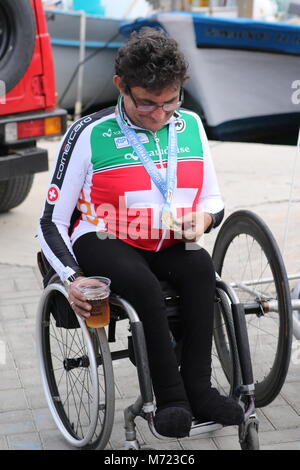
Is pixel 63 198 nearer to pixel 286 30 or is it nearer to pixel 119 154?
pixel 119 154

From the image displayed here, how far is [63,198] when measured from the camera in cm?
292

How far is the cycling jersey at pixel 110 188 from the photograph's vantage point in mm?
2887

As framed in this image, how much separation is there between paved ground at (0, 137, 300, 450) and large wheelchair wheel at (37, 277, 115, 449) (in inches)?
3.5

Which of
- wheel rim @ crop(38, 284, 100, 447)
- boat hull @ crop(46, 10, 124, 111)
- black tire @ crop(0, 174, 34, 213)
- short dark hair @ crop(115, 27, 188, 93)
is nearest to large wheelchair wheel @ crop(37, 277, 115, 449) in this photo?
wheel rim @ crop(38, 284, 100, 447)

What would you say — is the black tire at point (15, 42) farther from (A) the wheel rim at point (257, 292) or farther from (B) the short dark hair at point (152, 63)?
(B) the short dark hair at point (152, 63)

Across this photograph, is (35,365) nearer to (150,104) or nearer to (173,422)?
(173,422)

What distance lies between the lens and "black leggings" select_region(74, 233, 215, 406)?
277cm

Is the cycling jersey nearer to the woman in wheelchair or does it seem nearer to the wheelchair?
the woman in wheelchair

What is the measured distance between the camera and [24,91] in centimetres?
578

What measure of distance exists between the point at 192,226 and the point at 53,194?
1.62ft

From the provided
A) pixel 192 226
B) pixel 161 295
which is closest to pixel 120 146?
pixel 192 226

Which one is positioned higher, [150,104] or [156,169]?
[150,104]

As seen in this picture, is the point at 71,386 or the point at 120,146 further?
the point at 71,386
